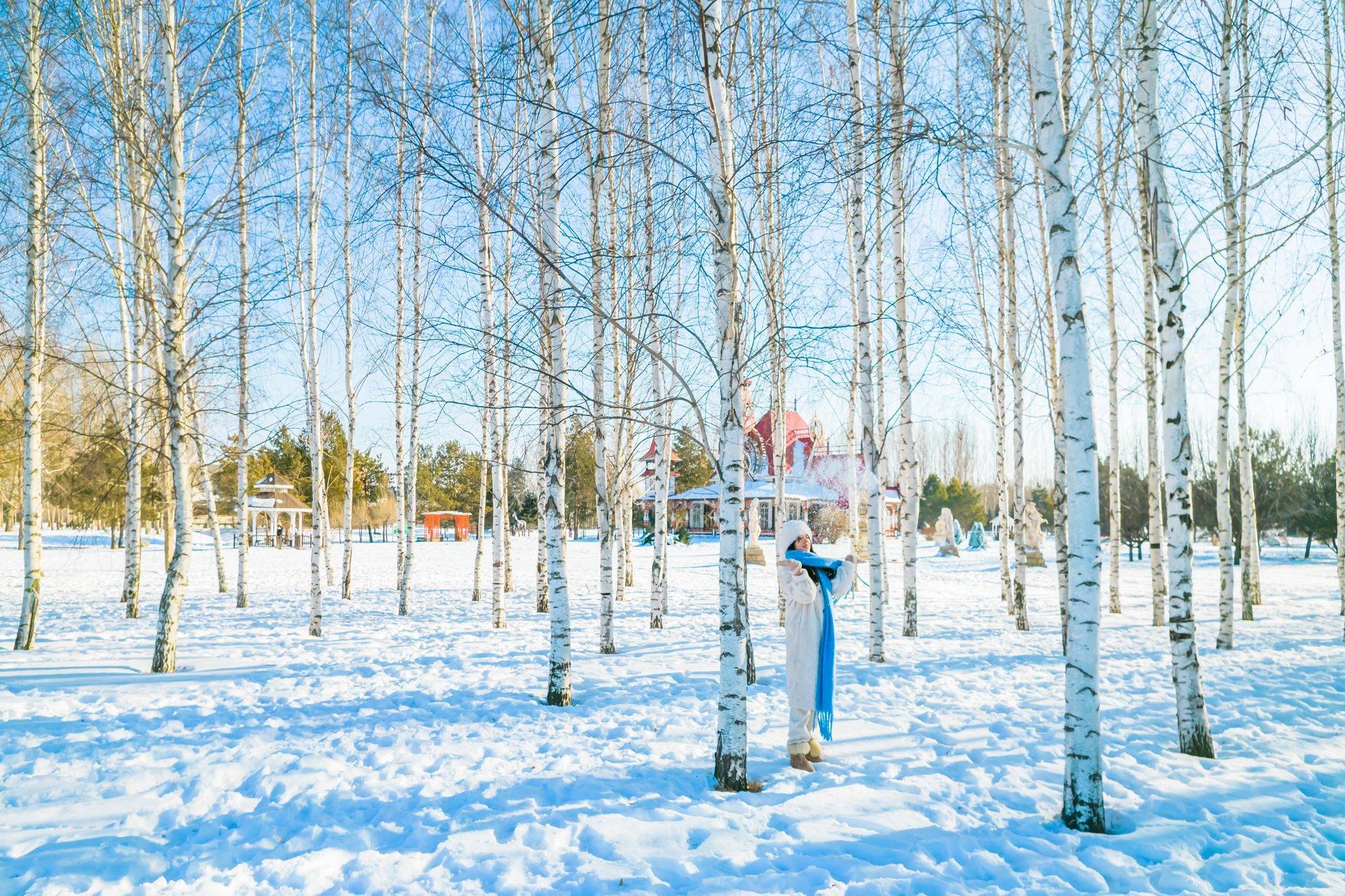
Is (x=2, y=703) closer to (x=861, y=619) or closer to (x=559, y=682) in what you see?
(x=559, y=682)

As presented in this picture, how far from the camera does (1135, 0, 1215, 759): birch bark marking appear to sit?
177 inches

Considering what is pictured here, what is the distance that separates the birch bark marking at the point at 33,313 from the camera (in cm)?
696

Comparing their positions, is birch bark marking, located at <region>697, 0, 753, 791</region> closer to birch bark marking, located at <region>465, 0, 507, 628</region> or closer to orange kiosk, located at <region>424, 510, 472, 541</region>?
birch bark marking, located at <region>465, 0, 507, 628</region>

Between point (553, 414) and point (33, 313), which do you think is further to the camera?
point (33, 313)

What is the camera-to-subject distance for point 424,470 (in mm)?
45500

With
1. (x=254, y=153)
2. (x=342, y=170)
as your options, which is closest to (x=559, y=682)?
(x=254, y=153)

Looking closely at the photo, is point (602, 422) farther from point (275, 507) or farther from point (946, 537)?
point (275, 507)

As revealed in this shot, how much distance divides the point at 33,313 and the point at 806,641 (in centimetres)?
850

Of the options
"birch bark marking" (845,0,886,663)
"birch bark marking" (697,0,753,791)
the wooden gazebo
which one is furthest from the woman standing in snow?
the wooden gazebo

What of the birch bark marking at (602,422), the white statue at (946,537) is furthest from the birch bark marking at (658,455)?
the white statue at (946,537)

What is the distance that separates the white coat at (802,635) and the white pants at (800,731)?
1.3 inches

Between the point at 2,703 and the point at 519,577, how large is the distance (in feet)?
48.3

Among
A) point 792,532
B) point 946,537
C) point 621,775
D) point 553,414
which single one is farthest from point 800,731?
point 946,537

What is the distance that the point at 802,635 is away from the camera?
14.5 ft
